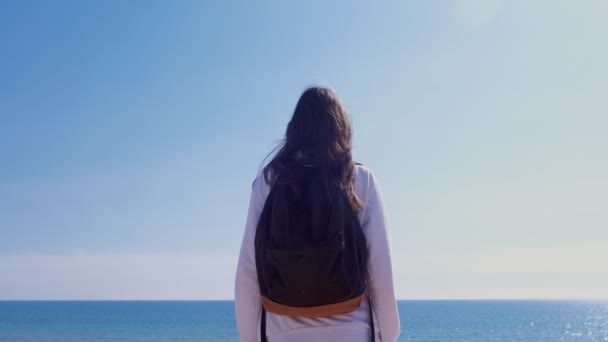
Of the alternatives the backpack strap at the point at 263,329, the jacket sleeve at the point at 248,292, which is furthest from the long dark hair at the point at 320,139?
the backpack strap at the point at 263,329

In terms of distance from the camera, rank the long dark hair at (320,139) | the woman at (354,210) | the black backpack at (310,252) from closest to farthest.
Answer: the black backpack at (310,252) → the woman at (354,210) → the long dark hair at (320,139)

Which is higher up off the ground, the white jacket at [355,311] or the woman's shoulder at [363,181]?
the woman's shoulder at [363,181]

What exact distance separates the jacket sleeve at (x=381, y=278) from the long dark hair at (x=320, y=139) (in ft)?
0.29

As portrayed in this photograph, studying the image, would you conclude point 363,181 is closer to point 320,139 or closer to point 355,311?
point 320,139

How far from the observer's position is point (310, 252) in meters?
1.70

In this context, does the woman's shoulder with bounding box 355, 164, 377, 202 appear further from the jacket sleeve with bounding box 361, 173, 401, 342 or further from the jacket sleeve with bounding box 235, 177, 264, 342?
the jacket sleeve with bounding box 235, 177, 264, 342

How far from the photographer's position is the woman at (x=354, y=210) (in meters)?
1.81

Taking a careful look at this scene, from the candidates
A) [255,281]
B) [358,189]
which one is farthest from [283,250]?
[358,189]

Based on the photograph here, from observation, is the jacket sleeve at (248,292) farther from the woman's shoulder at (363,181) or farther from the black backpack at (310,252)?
the woman's shoulder at (363,181)

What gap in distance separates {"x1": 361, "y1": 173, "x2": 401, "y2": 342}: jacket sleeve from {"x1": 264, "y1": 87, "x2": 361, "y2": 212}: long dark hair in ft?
0.29

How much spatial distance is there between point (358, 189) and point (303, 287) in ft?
1.31

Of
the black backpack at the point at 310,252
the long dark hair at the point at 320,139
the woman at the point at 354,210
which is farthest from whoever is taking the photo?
the long dark hair at the point at 320,139

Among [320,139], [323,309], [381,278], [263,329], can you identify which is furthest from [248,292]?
[320,139]

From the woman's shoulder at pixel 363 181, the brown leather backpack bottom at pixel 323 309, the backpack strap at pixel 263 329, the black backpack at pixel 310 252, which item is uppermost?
the woman's shoulder at pixel 363 181
